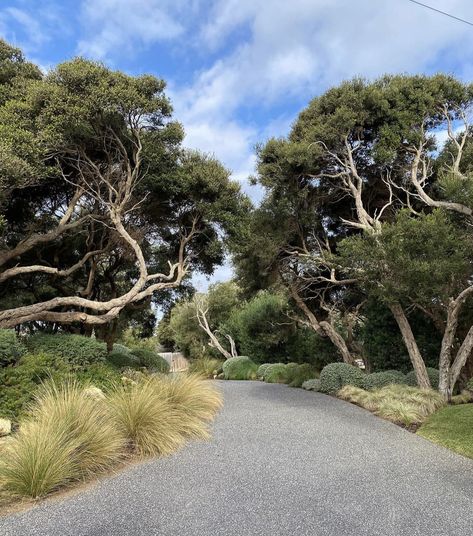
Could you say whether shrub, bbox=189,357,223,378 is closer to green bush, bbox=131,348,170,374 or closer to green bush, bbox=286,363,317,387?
green bush, bbox=131,348,170,374

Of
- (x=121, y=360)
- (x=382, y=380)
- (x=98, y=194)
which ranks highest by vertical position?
(x=98, y=194)

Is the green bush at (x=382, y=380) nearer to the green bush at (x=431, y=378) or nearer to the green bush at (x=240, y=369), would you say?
the green bush at (x=431, y=378)

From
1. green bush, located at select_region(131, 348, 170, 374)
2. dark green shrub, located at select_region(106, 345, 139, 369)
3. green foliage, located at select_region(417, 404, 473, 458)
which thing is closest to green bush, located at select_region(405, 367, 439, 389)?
green foliage, located at select_region(417, 404, 473, 458)

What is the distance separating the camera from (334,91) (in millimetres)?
9516

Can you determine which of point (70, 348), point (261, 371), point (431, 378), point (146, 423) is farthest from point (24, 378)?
point (261, 371)

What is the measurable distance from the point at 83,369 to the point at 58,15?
19.7 ft

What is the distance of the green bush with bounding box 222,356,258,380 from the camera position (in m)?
16.2

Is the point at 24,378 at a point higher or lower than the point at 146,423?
higher

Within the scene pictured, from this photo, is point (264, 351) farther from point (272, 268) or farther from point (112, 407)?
point (112, 407)

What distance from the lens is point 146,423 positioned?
4855 mm

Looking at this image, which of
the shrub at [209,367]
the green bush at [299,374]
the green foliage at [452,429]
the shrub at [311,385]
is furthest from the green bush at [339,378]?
the shrub at [209,367]

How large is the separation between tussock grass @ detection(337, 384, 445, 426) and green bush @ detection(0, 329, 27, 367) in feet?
20.1

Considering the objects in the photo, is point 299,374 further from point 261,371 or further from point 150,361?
point 150,361

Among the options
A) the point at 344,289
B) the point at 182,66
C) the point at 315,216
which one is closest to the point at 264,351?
the point at 344,289
